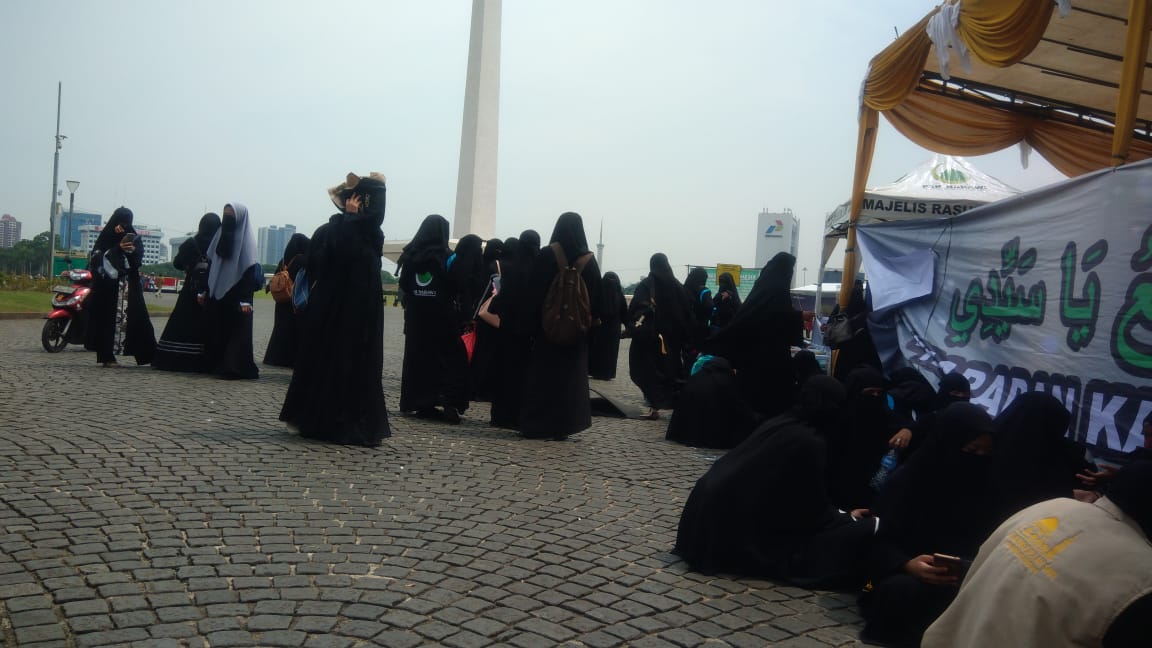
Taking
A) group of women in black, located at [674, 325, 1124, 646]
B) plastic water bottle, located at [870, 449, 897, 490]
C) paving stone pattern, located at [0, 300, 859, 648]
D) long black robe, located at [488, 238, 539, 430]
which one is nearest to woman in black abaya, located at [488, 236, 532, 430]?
long black robe, located at [488, 238, 539, 430]

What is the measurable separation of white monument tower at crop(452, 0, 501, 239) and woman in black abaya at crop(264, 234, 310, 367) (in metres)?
15.2

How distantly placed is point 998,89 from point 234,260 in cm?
808

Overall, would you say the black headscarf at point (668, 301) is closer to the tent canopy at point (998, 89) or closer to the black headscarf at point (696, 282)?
the black headscarf at point (696, 282)

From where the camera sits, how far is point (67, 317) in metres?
12.3

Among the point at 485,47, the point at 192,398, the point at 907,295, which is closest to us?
the point at 907,295

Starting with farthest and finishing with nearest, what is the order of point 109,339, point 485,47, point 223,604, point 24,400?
point 485,47
point 109,339
point 24,400
point 223,604

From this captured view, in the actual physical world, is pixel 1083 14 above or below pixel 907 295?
above

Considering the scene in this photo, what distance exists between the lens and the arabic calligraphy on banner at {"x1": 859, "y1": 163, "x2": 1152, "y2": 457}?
4.69m

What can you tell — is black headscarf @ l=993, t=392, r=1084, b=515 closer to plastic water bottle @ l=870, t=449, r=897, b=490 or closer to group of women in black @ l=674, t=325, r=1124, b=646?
group of women in black @ l=674, t=325, r=1124, b=646

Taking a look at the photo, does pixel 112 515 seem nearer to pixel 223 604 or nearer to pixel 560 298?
pixel 223 604

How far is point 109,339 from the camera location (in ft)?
34.4

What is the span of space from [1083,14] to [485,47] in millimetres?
21746

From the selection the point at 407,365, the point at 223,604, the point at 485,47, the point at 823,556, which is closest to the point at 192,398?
the point at 407,365

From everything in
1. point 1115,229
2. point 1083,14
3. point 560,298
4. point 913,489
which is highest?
point 1083,14
